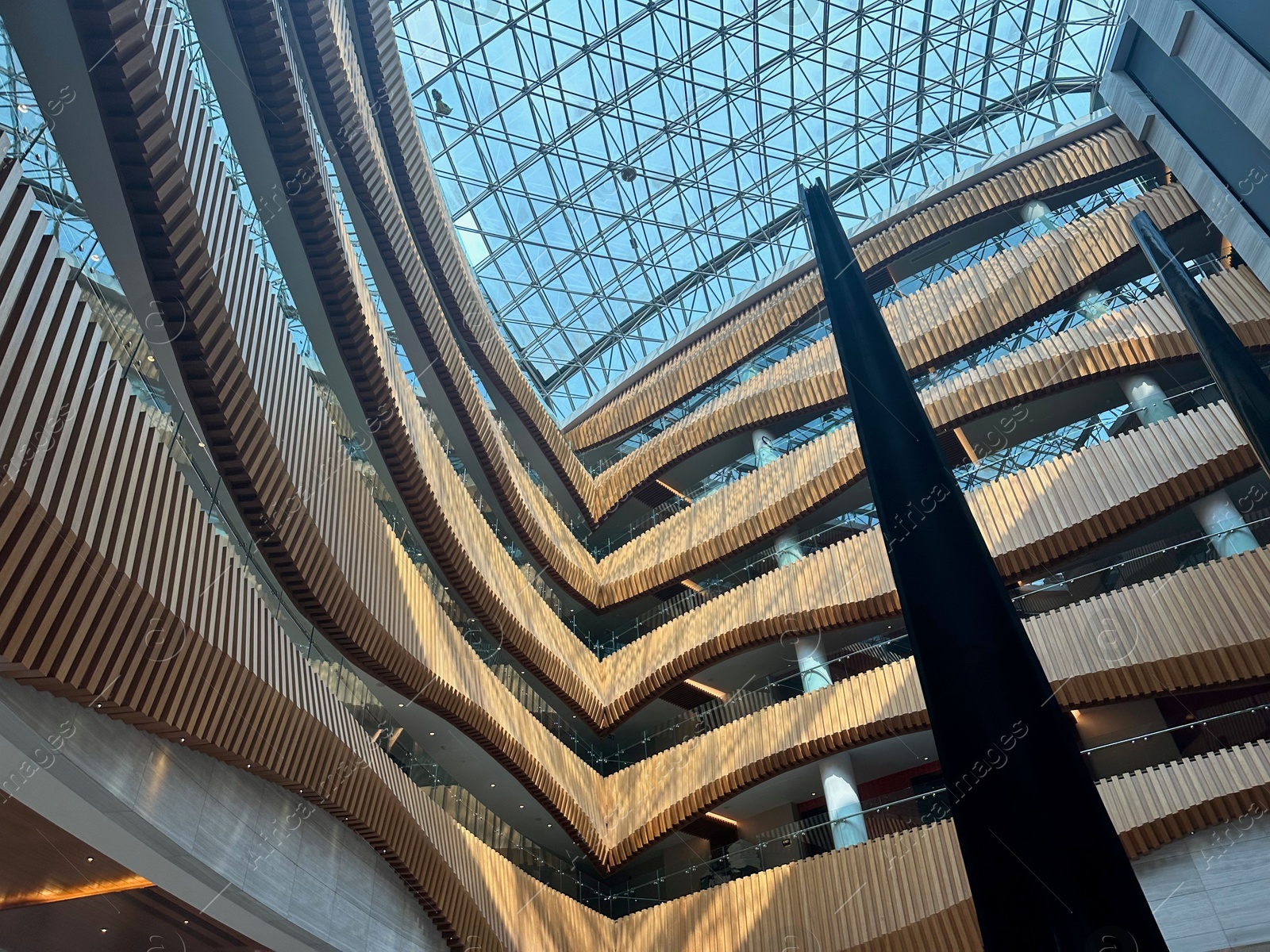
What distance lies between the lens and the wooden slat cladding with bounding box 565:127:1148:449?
22016 mm

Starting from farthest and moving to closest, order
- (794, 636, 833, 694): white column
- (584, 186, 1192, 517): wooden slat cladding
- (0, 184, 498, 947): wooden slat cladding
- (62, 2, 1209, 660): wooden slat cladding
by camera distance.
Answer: (584, 186, 1192, 517): wooden slat cladding, (794, 636, 833, 694): white column, (62, 2, 1209, 660): wooden slat cladding, (0, 184, 498, 947): wooden slat cladding

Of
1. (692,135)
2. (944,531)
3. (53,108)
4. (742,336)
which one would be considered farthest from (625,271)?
(944,531)

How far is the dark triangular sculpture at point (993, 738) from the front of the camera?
257 cm

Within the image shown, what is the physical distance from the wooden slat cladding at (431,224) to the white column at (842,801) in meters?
10.2

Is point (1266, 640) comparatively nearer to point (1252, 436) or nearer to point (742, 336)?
point (1252, 436)

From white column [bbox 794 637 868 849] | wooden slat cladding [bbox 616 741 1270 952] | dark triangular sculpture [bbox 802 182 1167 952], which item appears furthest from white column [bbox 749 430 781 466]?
dark triangular sculpture [bbox 802 182 1167 952]

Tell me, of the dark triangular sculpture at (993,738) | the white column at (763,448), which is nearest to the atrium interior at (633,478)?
the dark triangular sculpture at (993,738)

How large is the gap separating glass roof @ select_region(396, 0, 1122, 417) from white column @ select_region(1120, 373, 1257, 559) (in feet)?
41.3

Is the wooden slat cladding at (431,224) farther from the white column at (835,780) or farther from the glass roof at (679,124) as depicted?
the white column at (835,780)

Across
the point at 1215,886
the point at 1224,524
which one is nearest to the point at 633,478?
the point at 1224,524

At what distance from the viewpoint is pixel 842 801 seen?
16.7 meters

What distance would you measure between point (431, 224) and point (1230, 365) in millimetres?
13913

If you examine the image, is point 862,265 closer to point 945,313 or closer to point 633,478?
point 945,313

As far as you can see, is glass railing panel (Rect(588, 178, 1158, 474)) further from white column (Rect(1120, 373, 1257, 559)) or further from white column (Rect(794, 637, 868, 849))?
white column (Rect(794, 637, 868, 849))
